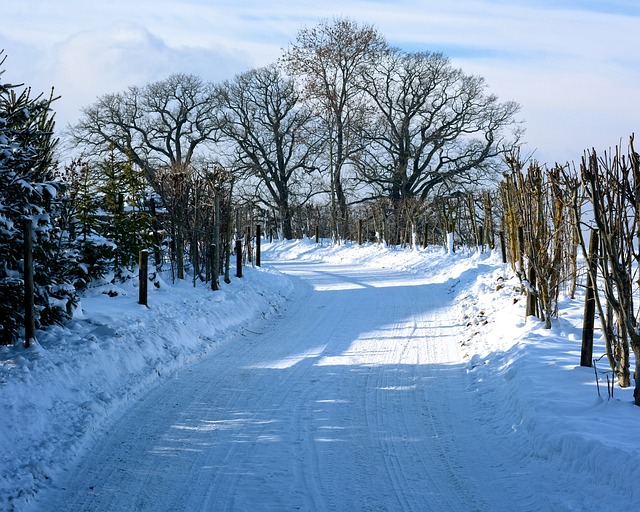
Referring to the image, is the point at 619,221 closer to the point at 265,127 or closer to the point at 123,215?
the point at 123,215

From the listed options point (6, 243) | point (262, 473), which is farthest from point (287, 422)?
point (6, 243)

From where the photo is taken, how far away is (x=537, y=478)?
16.8ft

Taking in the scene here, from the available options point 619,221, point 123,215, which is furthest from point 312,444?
point 123,215

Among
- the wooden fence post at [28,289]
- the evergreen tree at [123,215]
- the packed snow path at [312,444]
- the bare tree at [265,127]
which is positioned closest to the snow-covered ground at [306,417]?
the packed snow path at [312,444]

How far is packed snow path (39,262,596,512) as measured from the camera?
192 inches

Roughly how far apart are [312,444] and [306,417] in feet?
2.74

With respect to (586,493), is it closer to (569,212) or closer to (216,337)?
(569,212)

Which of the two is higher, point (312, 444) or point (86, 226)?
point (86, 226)

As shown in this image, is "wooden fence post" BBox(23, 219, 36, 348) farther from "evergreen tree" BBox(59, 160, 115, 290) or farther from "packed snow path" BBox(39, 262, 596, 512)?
"evergreen tree" BBox(59, 160, 115, 290)

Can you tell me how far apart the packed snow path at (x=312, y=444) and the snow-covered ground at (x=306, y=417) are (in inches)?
0.9

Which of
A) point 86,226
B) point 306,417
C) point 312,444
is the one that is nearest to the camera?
point 312,444

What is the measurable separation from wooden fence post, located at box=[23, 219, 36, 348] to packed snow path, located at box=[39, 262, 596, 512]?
1.72 meters

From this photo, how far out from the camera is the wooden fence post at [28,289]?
772 cm

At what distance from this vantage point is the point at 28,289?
7.77 metres
